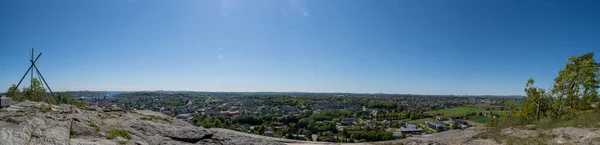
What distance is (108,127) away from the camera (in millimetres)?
7328

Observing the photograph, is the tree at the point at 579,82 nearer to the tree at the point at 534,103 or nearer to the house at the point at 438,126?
the tree at the point at 534,103

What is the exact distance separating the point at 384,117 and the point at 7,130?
2995 inches

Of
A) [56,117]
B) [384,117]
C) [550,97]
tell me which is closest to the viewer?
[56,117]

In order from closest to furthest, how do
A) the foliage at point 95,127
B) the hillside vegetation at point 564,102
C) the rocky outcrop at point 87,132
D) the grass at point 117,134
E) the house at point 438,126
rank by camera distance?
the rocky outcrop at point 87,132, the grass at point 117,134, the foliage at point 95,127, the hillside vegetation at point 564,102, the house at point 438,126

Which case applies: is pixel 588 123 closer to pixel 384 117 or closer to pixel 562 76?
pixel 562 76

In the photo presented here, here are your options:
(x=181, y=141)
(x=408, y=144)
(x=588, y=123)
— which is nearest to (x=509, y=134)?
(x=588, y=123)

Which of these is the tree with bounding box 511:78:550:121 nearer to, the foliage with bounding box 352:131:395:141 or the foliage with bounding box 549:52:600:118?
the foliage with bounding box 549:52:600:118

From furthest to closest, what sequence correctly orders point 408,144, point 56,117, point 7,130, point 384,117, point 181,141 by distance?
1. point 384,117
2. point 408,144
3. point 181,141
4. point 56,117
5. point 7,130

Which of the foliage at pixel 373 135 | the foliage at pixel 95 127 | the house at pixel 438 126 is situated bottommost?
the foliage at pixel 373 135

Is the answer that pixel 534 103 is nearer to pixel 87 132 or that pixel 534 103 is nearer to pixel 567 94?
pixel 567 94

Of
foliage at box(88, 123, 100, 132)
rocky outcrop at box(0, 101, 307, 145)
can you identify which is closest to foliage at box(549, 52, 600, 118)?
rocky outcrop at box(0, 101, 307, 145)

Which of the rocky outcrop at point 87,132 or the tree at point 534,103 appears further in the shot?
the tree at point 534,103

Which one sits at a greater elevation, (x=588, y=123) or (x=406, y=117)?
(x=588, y=123)

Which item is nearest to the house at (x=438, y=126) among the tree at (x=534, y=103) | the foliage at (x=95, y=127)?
the tree at (x=534, y=103)
